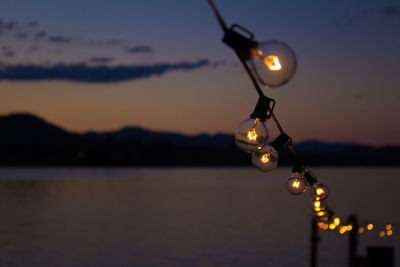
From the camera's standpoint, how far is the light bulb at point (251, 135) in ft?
7.43

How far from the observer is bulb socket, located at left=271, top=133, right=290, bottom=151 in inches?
112

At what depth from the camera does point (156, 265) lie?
24953mm

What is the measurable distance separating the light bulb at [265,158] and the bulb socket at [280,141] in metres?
0.03

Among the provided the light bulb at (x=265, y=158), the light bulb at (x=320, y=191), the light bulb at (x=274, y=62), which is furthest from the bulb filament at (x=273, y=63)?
the light bulb at (x=320, y=191)

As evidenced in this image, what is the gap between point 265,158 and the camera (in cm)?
279

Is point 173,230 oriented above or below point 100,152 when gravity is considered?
below

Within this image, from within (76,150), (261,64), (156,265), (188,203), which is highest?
(76,150)

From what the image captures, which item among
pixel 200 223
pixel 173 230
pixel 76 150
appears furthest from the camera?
pixel 76 150

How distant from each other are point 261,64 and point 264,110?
1.62 feet

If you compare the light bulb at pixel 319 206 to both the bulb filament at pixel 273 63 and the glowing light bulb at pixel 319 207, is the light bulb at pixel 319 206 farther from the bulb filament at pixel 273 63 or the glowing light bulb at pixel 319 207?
the bulb filament at pixel 273 63

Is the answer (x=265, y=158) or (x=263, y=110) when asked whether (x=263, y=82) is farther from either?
(x=265, y=158)

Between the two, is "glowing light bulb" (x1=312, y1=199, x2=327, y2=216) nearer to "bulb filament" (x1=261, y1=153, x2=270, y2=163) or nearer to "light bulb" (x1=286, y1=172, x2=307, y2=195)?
"light bulb" (x1=286, y1=172, x2=307, y2=195)

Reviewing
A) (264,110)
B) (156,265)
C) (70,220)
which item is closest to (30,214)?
(70,220)

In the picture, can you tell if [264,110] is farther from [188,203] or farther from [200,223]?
[188,203]
